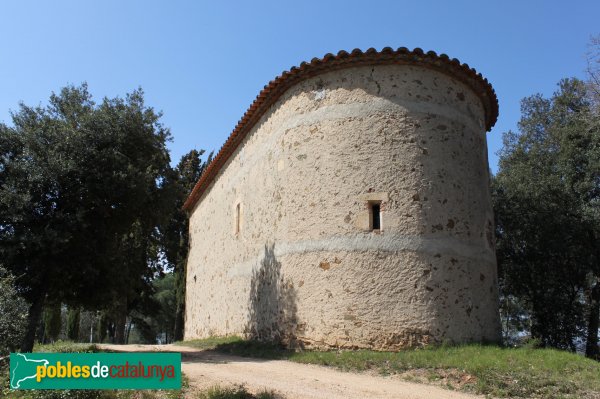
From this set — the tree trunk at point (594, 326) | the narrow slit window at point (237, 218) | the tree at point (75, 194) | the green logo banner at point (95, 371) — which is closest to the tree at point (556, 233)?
the tree trunk at point (594, 326)

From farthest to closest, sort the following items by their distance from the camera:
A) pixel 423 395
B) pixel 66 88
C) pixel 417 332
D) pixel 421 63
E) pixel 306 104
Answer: pixel 66 88 < pixel 306 104 < pixel 421 63 < pixel 417 332 < pixel 423 395

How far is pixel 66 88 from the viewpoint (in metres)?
12.9

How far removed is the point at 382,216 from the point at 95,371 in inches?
255

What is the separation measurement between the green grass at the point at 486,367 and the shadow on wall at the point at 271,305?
2.83 feet

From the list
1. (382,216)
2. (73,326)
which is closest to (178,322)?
(73,326)

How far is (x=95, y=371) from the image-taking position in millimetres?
5938

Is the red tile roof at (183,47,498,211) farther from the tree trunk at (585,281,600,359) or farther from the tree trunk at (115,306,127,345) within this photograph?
the tree trunk at (115,306,127,345)

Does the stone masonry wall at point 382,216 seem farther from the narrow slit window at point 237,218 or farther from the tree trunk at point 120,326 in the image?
the tree trunk at point 120,326

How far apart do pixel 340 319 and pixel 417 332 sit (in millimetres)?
1570

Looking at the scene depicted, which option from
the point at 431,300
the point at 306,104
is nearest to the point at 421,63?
the point at 306,104

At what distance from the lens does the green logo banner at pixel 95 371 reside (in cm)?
590

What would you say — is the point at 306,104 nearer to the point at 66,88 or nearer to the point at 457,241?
the point at 457,241

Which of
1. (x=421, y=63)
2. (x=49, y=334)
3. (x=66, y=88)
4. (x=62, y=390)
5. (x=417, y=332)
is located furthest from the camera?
(x=49, y=334)

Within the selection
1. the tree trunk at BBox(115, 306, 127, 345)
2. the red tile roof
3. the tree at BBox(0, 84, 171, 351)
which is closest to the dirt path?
the tree at BBox(0, 84, 171, 351)
